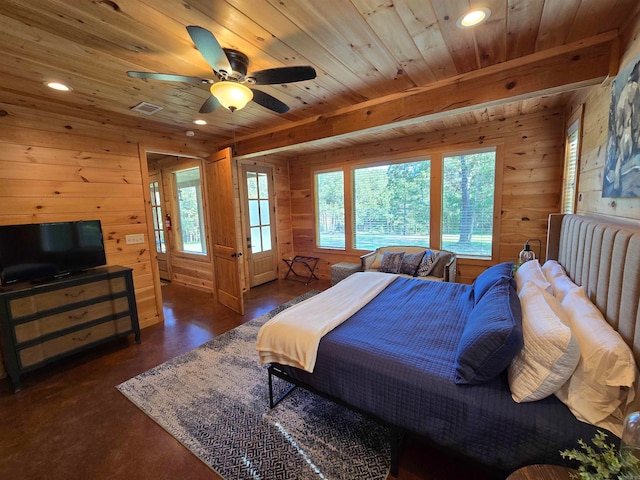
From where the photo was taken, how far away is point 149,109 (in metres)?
2.73

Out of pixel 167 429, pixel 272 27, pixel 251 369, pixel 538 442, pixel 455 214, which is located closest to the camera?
pixel 538 442

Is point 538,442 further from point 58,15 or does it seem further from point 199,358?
point 58,15

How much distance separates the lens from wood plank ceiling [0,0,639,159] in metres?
1.43

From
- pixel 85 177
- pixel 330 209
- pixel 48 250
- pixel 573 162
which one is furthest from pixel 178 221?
pixel 573 162

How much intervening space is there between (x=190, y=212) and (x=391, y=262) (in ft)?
12.5

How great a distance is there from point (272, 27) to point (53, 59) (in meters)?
1.57

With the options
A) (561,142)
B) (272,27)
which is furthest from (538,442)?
(561,142)

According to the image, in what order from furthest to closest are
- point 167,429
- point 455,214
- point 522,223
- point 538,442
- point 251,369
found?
point 455,214, point 522,223, point 251,369, point 167,429, point 538,442

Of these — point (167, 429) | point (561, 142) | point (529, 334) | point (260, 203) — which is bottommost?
point (167, 429)

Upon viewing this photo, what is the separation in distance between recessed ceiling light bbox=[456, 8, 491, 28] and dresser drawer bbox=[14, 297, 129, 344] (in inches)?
149

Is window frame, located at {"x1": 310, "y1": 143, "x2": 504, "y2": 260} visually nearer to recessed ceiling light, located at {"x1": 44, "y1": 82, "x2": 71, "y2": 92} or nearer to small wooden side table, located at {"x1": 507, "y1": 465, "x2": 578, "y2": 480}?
small wooden side table, located at {"x1": 507, "y1": 465, "x2": 578, "y2": 480}

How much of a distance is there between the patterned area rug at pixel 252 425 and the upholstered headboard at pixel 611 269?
54.8 inches

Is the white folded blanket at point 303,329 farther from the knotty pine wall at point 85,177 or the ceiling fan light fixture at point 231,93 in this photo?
the knotty pine wall at point 85,177

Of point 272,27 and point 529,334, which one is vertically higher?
point 272,27
